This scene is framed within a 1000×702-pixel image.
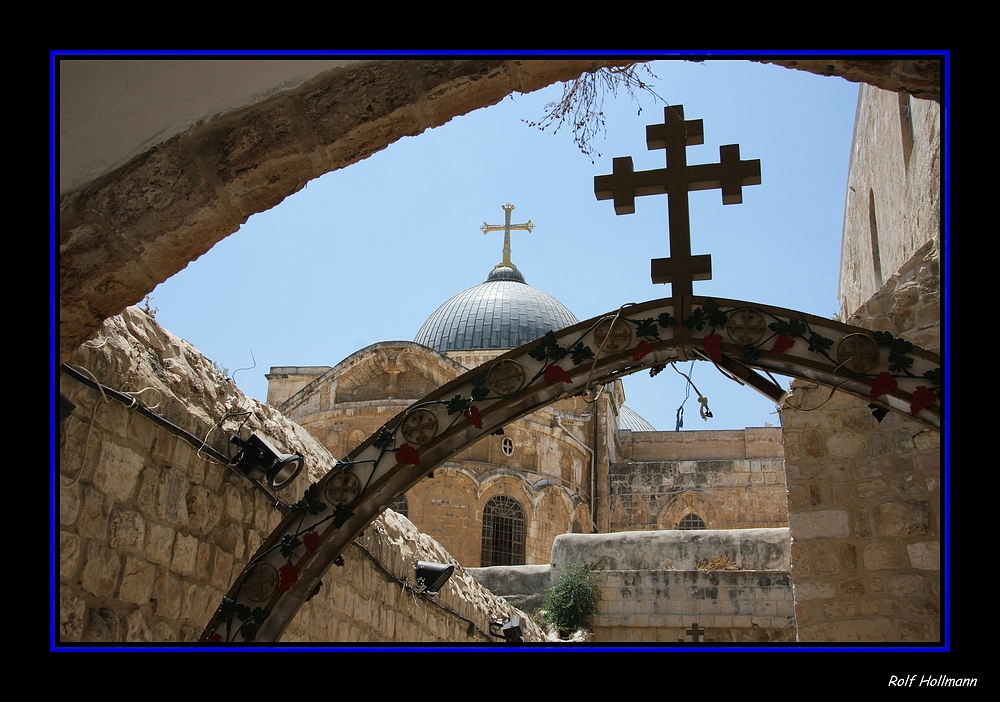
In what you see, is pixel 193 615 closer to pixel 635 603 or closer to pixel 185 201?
pixel 185 201

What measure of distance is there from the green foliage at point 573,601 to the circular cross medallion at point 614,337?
8.40 metres

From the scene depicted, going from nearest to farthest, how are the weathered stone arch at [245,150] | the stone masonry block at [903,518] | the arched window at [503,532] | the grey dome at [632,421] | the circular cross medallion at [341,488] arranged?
the weathered stone arch at [245,150], the circular cross medallion at [341,488], the stone masonry block at [903,518], the arched window at [503,532], the grey dome at [632,421]

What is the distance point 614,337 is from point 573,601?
854 cm

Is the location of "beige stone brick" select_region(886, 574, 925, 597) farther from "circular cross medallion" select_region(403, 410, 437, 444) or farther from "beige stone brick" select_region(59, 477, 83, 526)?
"beige stone brick" select_region(59, 477, 83, 526)

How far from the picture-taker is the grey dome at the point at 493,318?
26.3 metres

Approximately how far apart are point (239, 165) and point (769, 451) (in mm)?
25401

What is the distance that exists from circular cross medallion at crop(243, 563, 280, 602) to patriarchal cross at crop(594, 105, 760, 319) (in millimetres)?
1969

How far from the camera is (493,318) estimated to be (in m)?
26.8

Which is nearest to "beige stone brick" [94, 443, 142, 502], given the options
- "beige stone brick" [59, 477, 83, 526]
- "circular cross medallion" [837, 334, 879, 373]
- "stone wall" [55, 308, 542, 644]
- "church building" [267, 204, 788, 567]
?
"stone wall" [55, 308, 542, 644]

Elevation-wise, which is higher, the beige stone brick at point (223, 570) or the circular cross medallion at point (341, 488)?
the circular cross medallion at point (341, 488)

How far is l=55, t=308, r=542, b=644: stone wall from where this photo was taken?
12.6 feet

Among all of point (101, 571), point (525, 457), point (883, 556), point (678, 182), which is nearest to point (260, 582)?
point (101, 571)

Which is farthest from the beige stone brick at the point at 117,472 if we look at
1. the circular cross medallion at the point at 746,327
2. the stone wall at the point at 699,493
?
the stone wall at the point at 699,493

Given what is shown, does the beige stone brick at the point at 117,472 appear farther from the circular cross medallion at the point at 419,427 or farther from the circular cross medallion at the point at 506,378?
the circular cross medallion at the point at 506,378
